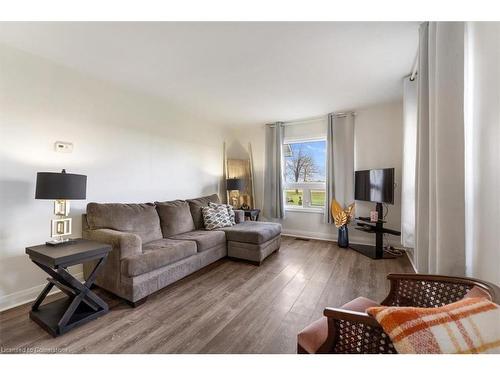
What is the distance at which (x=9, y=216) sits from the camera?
198cm

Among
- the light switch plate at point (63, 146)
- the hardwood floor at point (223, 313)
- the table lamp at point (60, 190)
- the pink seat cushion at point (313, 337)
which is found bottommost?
the hardwood floor at point (223, 313)

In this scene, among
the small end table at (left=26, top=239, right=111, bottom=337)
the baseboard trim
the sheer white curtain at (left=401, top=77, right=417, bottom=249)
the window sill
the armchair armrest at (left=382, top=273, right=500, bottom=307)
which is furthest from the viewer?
the window sill

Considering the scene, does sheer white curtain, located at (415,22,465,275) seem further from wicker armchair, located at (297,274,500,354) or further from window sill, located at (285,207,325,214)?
window sill, located at (285,207,325,214)

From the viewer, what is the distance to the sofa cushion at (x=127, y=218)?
2.34 m

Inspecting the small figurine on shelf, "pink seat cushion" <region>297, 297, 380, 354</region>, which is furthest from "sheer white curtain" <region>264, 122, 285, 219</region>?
"pink seat cushion" <region>297, 297, 380, 354</region>

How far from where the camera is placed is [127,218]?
2512mm

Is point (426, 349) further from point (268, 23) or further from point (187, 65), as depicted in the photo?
point (187, 65)

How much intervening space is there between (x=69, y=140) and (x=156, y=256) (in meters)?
1.63

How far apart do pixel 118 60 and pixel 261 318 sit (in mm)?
2845

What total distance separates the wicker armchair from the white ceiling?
1.89m

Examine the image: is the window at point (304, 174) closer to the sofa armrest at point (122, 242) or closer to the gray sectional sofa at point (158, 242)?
the gray sectional sofa at point (158, 242)

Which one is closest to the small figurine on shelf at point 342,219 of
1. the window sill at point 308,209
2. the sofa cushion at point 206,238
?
the window sill at point 308,209

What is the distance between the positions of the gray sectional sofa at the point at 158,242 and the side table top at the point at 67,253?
175 mm

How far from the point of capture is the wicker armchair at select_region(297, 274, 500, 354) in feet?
2.58
